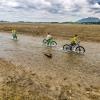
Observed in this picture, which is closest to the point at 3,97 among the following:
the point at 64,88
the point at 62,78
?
the point at 64,88

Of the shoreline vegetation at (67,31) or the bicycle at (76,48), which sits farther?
the shoreline vegetation at (67,31)

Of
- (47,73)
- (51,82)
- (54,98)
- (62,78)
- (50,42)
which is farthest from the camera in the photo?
(50,42)

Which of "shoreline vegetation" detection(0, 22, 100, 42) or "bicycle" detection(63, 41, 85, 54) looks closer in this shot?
"bicycle" detection(63, 41, 85, 54)

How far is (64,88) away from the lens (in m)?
12.7

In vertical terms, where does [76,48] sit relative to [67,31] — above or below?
above

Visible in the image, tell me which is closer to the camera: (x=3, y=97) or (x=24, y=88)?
(x=3, y=97)

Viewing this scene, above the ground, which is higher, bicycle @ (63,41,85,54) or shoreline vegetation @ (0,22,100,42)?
bicycle @ (63,41,85,54)

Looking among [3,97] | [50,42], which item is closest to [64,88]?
[3,97]

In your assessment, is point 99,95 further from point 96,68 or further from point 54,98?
point 96,68

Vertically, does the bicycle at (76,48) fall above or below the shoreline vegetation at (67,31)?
above

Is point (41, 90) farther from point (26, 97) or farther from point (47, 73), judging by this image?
point (47, 73)

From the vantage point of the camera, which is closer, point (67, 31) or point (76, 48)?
point (76, 48)

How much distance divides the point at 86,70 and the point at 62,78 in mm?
3422

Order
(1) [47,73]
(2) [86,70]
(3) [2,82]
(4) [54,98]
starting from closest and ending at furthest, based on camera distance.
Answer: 1. (4) [54,98]
2. (3) [2,82]
3. (1) [47,73]
4. (2) [86,70]
